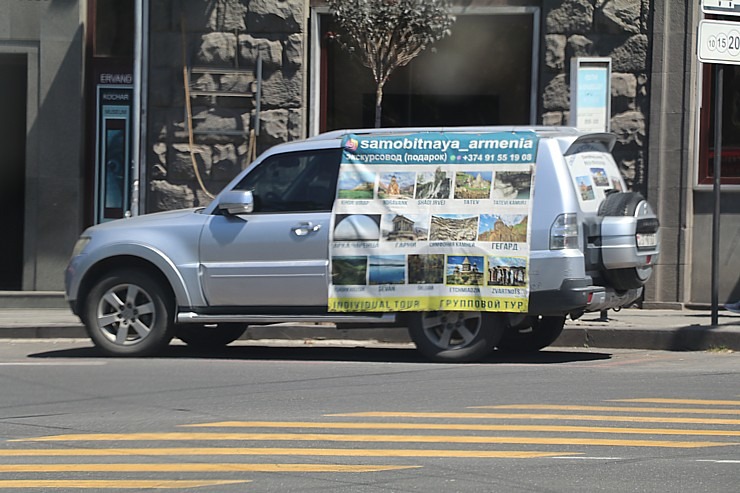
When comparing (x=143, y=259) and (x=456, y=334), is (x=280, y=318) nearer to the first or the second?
(x=143, y=259)

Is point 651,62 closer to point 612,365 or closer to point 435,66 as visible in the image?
point 435,66

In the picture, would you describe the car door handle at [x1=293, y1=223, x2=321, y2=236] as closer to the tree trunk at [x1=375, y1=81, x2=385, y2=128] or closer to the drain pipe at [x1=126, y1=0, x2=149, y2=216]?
the tree trunk at [x1=375, y1=81, x2=385, y2=128]

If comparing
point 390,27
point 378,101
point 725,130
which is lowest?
point 725,130

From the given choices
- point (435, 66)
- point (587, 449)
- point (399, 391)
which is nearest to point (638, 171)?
point (435, 66)

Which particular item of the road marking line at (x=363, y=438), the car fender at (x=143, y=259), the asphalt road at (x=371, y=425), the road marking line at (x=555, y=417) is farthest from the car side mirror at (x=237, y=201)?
the road marking line at (x=363, y=438)

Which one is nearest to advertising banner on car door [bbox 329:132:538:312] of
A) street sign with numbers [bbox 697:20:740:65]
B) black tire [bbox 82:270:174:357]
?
black tire [bbox 82:270:174:357]

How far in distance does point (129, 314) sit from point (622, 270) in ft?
13.5

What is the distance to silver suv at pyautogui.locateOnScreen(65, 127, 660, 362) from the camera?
9.81 metres

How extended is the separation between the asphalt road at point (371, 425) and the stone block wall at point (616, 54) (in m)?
4.76

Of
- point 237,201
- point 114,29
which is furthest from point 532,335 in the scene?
point 114,29

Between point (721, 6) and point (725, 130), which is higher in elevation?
point (721, 6)

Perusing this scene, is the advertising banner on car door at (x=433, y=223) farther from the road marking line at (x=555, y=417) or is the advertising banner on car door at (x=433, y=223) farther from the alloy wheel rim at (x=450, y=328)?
the road marking line at (x=555, y=417)

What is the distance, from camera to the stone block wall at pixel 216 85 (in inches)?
610

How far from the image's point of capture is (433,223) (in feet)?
32.9
